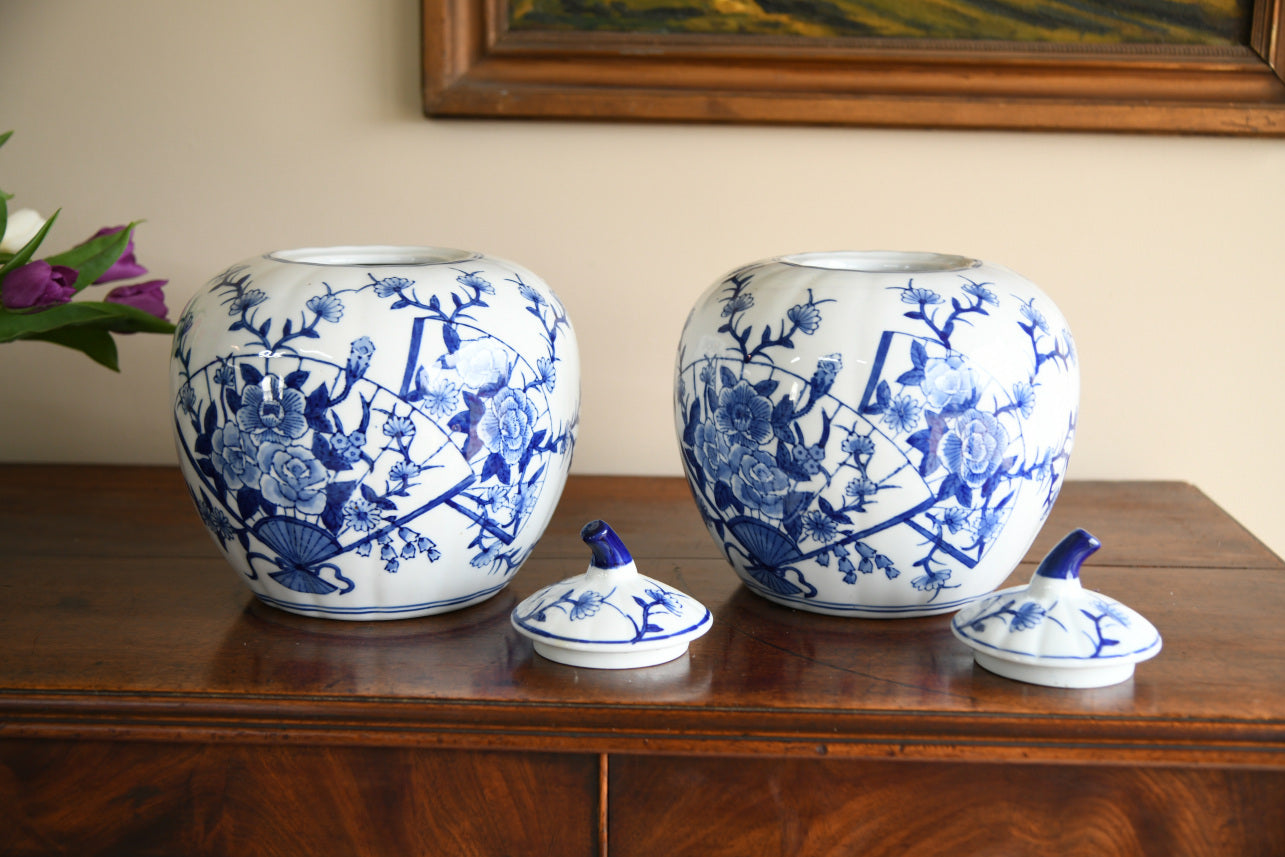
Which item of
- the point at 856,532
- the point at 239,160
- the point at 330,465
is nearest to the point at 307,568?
the point at 330,465

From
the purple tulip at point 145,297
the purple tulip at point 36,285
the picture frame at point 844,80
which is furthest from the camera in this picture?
the picture frame at point 844,80

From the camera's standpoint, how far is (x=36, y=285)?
2.14 feet

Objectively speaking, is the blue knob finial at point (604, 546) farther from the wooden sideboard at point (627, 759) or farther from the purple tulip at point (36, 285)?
the purple tulip at point (36, 285)

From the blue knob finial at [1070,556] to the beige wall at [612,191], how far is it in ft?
1.34

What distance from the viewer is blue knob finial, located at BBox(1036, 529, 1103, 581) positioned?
55cm

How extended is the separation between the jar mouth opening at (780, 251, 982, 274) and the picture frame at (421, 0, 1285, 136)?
0.75 ft

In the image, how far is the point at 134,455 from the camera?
3.20 ft

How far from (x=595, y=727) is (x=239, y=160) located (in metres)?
0.60

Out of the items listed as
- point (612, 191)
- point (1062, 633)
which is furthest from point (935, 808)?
point (612, 191)

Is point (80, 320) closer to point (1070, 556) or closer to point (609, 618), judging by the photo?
point (609, 618)

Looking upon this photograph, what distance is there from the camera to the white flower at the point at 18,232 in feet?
2.33

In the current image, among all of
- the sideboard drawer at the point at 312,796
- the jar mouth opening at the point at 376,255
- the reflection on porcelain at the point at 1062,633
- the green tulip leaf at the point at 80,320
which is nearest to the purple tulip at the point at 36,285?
the green tulip leaf at the point at 80,320

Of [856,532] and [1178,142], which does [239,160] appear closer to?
[856,532]

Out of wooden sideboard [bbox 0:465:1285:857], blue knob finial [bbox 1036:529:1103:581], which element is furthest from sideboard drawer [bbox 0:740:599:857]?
blue knob finial [bbox 1036:529:1103:581]
